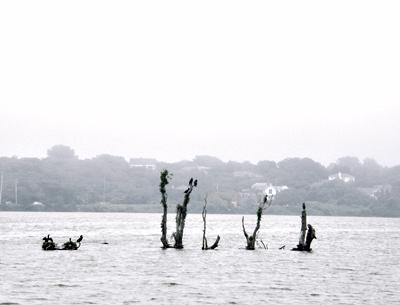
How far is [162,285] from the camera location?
51750 millimetres

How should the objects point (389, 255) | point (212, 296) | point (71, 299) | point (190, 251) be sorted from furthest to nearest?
point (389, 255), point (190, 251), point (212, 296), point (71, 299)

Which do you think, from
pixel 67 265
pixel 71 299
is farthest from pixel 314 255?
A: pixel 71 299

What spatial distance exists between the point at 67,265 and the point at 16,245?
102ft

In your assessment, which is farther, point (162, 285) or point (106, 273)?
point (106, 273)

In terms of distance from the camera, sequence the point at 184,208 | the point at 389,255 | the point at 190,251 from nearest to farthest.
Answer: the point at 184,208, the point at 190,251, the point at 389,255

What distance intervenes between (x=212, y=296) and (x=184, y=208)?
94.1 ft

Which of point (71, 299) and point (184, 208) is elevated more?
point (184, 208)

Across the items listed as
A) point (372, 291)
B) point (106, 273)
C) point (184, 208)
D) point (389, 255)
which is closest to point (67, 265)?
point (106, 273)

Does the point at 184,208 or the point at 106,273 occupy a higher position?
the point at 184,208

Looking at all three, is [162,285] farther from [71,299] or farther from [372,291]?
[372,291]

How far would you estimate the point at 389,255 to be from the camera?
294 feet

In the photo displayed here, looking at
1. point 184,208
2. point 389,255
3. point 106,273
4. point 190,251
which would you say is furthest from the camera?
point 389,255

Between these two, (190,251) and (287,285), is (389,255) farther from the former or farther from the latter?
(287,285)

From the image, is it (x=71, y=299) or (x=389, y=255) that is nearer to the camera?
(x=71, y=299)
